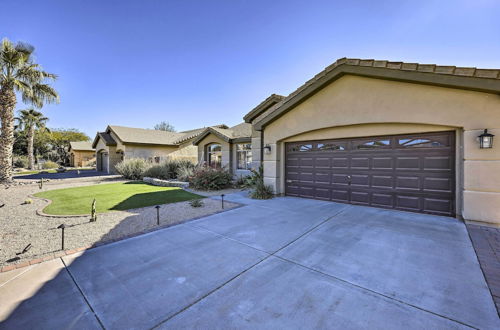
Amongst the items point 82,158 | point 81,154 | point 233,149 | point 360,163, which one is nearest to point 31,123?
point 81,154

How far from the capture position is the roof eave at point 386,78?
5.32 metres

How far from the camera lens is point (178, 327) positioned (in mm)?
2338

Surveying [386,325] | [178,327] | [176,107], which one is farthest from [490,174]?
[176,107]

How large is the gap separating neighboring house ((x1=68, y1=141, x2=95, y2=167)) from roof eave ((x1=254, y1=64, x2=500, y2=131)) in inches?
1629

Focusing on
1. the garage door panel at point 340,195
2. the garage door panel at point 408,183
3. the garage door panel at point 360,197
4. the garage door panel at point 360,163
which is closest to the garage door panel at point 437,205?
the garage door panel at point 408,183

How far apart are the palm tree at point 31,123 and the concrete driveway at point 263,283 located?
37809mm

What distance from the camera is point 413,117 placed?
21.1 ft

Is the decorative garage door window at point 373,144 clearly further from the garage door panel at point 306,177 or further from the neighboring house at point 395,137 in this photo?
the garage door panel at point 306,177

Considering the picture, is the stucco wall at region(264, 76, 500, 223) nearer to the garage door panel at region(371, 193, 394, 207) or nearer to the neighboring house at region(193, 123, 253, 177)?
the garage door panel at region(371, 193, 394, 207)

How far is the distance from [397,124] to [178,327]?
7999mm

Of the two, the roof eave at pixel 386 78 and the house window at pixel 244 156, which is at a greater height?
the roof eave at pixel 386 78

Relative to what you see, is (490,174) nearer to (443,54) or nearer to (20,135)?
(443,54)

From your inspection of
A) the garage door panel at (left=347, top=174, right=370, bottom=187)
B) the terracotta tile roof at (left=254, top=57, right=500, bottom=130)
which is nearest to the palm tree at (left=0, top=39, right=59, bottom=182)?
the terracotta tile roof at (left=254, top=57, right=500, bottom=130)

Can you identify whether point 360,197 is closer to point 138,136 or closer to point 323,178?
point 323,178
